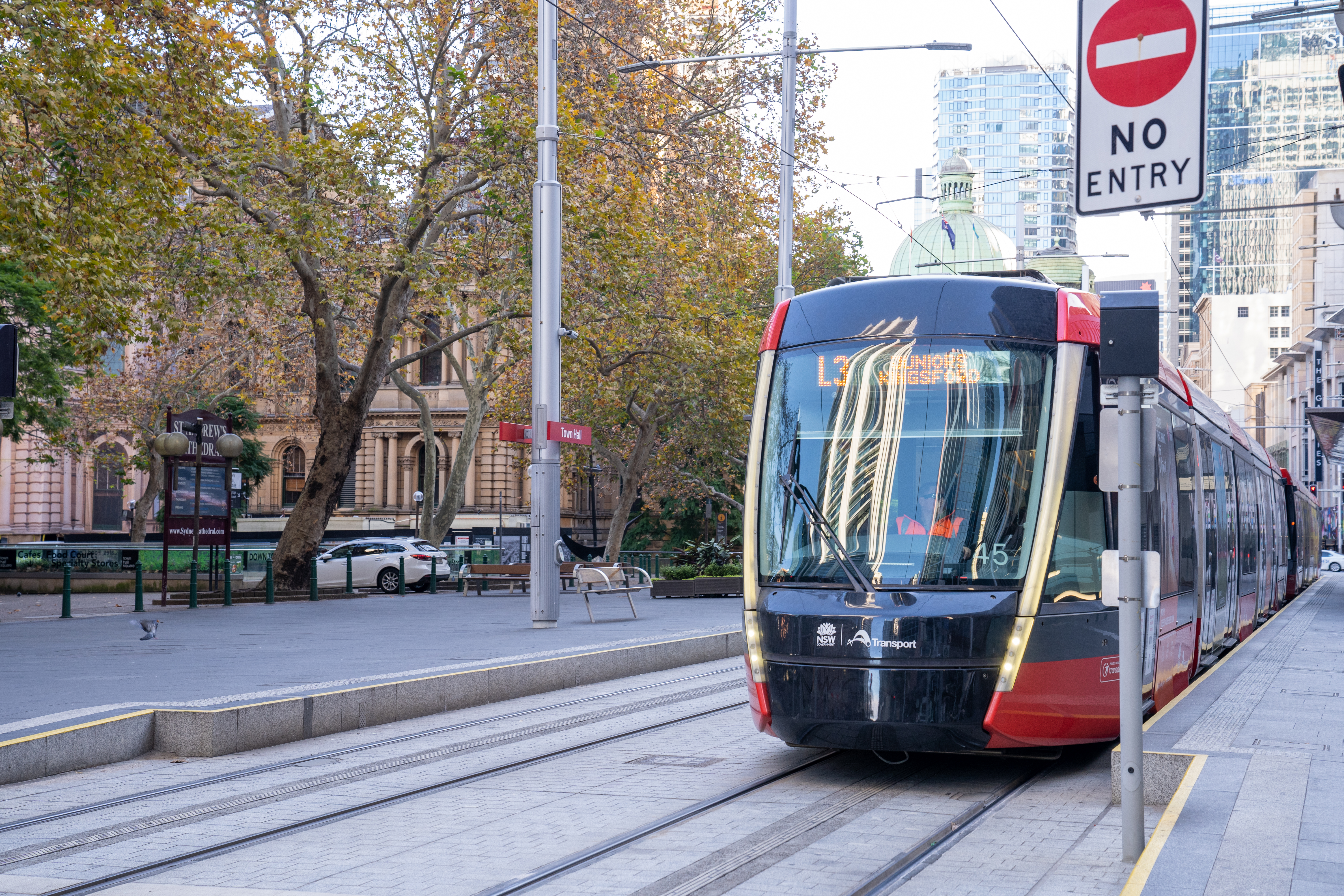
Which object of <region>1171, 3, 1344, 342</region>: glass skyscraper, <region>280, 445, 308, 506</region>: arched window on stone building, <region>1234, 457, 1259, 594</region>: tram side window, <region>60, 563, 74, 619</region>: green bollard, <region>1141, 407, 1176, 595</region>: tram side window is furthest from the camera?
<region>1171, 3, 1344, 342</region>: glass skyscraper

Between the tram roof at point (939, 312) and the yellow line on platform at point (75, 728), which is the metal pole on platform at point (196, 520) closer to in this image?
the yellow line on platform at point (75, 728)

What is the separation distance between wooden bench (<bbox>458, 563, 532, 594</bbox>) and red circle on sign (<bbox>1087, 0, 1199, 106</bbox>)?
69.7 feet

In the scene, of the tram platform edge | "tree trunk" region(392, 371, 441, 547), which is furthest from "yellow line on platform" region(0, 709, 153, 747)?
"tree trunk" region(392, 371, 441, 547)

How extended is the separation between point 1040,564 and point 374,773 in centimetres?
412

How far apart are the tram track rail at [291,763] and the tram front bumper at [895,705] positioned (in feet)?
9.98

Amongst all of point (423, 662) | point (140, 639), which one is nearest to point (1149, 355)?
point (423, 662)

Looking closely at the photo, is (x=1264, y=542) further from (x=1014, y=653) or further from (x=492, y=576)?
(x=492, y=576)

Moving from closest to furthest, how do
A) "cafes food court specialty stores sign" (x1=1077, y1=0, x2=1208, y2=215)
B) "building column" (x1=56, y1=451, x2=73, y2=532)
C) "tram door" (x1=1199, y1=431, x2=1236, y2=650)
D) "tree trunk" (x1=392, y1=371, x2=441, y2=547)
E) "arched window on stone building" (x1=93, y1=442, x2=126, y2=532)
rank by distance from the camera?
"cafes food court specialty stores sign" (x1=1077, y1=0, x2=1208, y2=215) → "tram door" (x1=1199, y1=431, x2=1236, y2=650) → "tree trunk" (x1=392, y1=371, x2=441, y2=547) → "building column" (x1=56, y1=451, x2=73, y2=532) → "arched window on stone building" (x1=93, y1=442, x2=126, y2=532)

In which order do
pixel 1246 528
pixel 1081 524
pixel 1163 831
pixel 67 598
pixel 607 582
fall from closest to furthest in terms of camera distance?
pixel 1163 831 → pixel 1081 524 → pixel 1246 528 → pixel 607 582 → pixel 67 598

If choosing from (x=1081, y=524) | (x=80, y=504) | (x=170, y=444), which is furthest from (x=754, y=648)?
(x=80, y=504)

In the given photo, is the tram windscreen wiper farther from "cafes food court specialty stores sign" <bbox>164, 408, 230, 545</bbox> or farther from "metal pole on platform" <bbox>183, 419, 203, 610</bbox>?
"metal pole on platform" <bbox>183, 419, 203, 610</bbox>

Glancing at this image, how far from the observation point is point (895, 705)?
7.69 m

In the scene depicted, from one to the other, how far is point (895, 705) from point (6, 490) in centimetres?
5821

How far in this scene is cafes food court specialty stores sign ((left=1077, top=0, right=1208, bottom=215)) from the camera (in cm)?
561
